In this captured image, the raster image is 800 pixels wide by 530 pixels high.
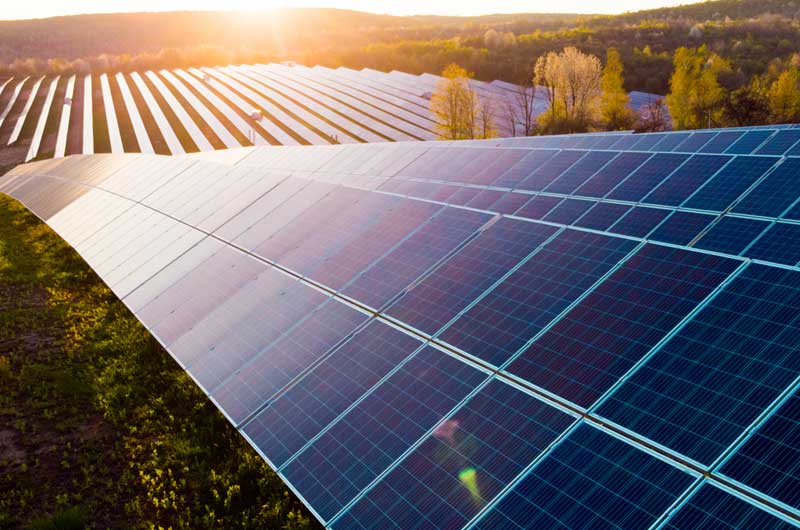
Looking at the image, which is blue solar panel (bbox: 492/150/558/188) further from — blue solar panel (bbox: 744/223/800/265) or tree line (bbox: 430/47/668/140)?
tree line (bbox: 430/47/668/140)

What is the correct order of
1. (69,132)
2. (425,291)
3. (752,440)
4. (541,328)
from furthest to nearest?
(69,132) < (425,291) < (541,328) < (752,440)

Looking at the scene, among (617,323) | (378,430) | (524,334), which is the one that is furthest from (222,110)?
(617,323)

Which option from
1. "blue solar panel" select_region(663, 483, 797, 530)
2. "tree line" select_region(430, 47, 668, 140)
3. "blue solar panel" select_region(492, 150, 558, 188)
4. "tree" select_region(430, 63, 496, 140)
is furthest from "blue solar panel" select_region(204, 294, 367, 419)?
"tree line" select_region(430, 47, 668, 140)

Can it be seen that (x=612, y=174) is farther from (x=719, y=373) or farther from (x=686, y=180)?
(x=719, y=373)

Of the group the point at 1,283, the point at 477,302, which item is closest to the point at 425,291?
the point at 477,302

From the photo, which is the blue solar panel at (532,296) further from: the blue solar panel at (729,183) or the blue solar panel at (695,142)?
the blue solar panel at (695,142)

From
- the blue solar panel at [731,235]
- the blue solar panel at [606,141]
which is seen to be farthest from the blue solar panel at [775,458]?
the blue solar panel at [606,141]

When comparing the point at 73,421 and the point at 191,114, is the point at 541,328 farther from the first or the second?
the point at 191,114
